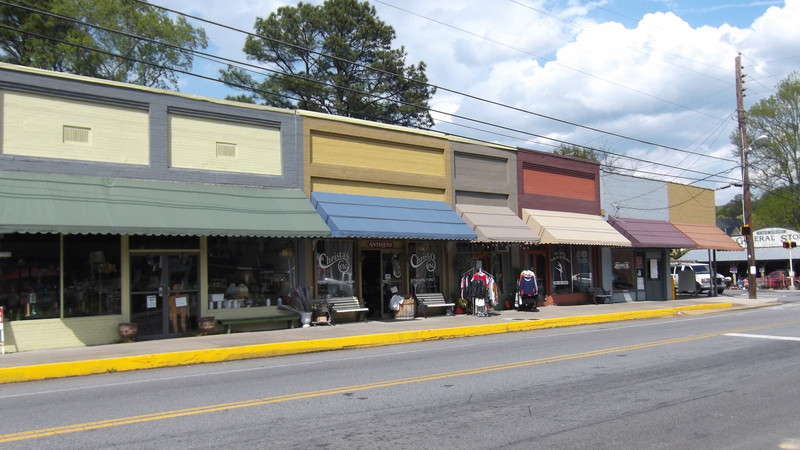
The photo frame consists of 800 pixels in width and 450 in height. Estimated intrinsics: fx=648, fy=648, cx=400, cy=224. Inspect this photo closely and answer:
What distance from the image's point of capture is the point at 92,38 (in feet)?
106

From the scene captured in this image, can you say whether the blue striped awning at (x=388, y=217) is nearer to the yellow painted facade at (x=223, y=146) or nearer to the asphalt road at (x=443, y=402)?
the yellow painted facade at (x=223, y=146)

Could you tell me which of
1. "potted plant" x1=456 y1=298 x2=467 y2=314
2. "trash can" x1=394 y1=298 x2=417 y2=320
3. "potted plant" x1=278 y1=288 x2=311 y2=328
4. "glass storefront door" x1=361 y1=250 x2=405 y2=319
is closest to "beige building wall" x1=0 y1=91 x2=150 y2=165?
"potted plant" x1=278 y1=288 x2=311 y2=328

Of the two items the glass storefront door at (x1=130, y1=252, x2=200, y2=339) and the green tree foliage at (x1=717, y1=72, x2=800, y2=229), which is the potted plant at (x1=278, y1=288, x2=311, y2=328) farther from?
the green tree foliage at (x1=717, y1=72, x2=800, y2=229)

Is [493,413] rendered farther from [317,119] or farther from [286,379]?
[317,119]

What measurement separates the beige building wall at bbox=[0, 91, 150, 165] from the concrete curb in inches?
218

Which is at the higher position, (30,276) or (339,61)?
(339,61)

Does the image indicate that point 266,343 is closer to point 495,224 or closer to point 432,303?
point 432,303

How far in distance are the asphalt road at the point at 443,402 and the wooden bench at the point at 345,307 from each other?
5.37 m

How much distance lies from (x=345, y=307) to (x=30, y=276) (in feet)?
26.4

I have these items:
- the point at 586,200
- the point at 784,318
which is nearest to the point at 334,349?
the point at 784,318

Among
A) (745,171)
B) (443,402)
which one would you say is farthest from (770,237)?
(443,402)

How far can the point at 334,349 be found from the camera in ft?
47.7

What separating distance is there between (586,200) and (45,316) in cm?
2077

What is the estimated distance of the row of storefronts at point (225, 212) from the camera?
14.2 metres
